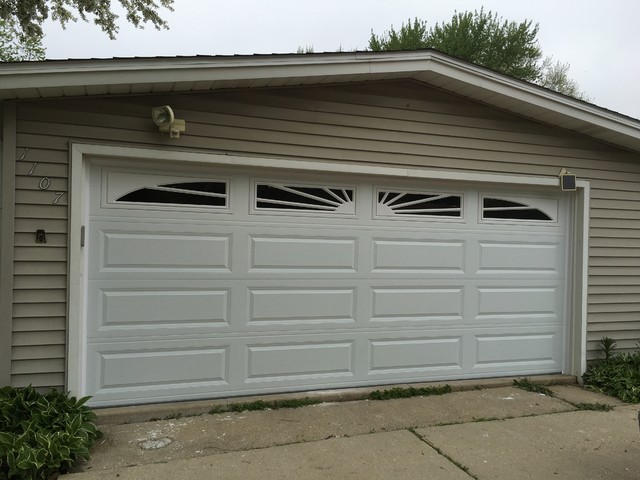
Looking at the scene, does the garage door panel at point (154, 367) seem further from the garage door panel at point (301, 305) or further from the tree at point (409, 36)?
the tree at point (409, 36)

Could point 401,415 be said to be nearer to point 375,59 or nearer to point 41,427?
point 41,427

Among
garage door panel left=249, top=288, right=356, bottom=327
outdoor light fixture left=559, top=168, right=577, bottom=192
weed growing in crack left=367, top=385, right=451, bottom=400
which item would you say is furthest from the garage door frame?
weed growing in crack left=367, top=385, right=451, bottom=400

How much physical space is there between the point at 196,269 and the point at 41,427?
1.56 metres

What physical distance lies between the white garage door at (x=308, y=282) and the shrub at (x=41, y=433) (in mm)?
443

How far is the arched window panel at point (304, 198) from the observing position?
4.36 m

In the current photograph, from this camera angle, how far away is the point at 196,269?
13.7 ft

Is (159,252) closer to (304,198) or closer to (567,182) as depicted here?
(304,198)

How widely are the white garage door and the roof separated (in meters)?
0.70

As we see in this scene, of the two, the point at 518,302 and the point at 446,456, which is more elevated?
the point at 518,302

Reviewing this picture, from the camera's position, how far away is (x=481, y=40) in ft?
62.3

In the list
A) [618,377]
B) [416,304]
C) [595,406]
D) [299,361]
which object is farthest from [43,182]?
[618,377]

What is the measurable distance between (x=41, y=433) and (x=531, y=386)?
4241mm

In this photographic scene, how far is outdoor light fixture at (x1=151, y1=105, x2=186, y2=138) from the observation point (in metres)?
3.74

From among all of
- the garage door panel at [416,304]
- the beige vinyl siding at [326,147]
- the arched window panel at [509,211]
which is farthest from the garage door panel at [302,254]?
the arched window panel at [509,211]
